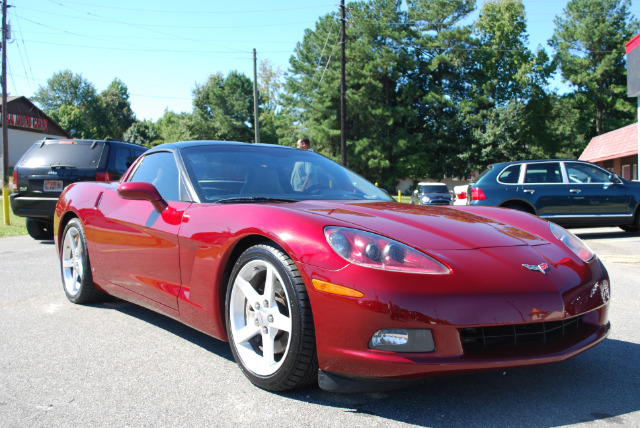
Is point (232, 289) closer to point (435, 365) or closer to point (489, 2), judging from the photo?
point (435, 365)

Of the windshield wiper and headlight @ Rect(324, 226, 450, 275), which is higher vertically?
the windshield wiper

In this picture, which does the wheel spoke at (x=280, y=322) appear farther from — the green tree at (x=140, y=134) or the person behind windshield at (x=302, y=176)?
the green tree at (x=140, y=134)

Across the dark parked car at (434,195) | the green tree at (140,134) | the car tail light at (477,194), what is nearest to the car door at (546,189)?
the car tail light at (477,194)

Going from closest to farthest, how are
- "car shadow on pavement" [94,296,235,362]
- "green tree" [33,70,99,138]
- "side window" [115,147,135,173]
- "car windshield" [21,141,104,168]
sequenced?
"car shadow on pavement" [94,296,235,362] < "car windshield" [21,141,104,168] < "side window" [115,147,135,173] < "green tree" [33,70,99,138]

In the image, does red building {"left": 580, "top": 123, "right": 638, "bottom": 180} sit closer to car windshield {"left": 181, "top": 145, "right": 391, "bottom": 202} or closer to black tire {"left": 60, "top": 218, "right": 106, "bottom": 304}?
car windshield {"left": 181, "top": 145, "right": 391, "bottom": 202}

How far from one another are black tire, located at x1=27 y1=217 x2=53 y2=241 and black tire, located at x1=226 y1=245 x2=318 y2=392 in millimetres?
8043

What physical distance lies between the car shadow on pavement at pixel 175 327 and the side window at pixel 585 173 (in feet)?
29.4

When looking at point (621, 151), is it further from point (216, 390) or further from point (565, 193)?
point (216, 390)

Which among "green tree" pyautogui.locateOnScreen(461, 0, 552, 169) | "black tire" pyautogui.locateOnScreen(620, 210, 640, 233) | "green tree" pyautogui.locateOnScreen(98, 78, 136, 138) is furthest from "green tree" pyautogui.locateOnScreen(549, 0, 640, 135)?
"green tree" pyautogui.locateOnScreen(98, 78, 136, 138)

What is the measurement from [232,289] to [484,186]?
863 centimetres

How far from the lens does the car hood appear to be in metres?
2.43

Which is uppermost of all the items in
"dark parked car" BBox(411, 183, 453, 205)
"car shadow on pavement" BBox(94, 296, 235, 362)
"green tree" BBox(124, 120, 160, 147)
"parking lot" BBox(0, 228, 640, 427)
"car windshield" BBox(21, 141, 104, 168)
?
"green tree" BBox(124, 120, 160, 147)

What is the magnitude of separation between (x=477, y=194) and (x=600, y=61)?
49.4m

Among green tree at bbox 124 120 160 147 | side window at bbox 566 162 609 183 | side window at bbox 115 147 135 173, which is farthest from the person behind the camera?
green tree at bbox 124 120 160 147
